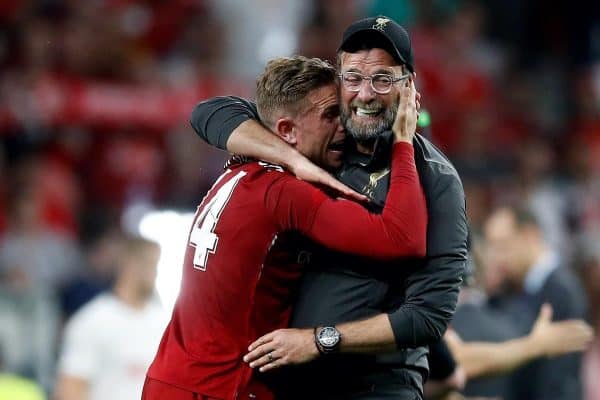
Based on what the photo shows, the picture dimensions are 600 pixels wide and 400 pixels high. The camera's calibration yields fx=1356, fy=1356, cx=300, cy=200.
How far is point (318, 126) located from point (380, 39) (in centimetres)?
38

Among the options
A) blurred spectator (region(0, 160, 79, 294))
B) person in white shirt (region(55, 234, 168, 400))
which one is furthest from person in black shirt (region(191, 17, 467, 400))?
blurred spectator (region(0, 160, 79, 294))

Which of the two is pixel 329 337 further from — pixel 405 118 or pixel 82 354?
pixel 82 354

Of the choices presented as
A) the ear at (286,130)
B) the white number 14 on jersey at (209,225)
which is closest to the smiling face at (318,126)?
the ear at (286,130)

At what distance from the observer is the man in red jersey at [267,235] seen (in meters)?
4.48

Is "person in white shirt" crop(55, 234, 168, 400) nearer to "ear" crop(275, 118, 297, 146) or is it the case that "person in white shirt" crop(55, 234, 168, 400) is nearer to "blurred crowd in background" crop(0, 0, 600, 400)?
"blurred crowd in background" crop(0, 0, 600, 400)

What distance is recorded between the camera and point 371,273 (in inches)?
186

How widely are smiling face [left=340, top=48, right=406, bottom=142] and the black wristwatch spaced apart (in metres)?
0.69

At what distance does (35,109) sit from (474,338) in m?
4.59

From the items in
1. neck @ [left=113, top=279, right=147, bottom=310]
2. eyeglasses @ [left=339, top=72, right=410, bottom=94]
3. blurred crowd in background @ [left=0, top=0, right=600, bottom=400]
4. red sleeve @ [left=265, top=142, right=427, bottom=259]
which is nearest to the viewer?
Answer: red sleeve @ [left=265, top=142, right=427, bottom=259]

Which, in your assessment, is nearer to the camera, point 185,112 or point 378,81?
point 378,81

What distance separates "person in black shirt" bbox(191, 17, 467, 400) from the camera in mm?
4598

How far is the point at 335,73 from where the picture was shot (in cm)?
482

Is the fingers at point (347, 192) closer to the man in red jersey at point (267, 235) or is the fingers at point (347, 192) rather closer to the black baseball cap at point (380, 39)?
the man in red jersey at point (267, 235)

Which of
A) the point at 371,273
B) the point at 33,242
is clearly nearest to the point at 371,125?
the point at 371,273
